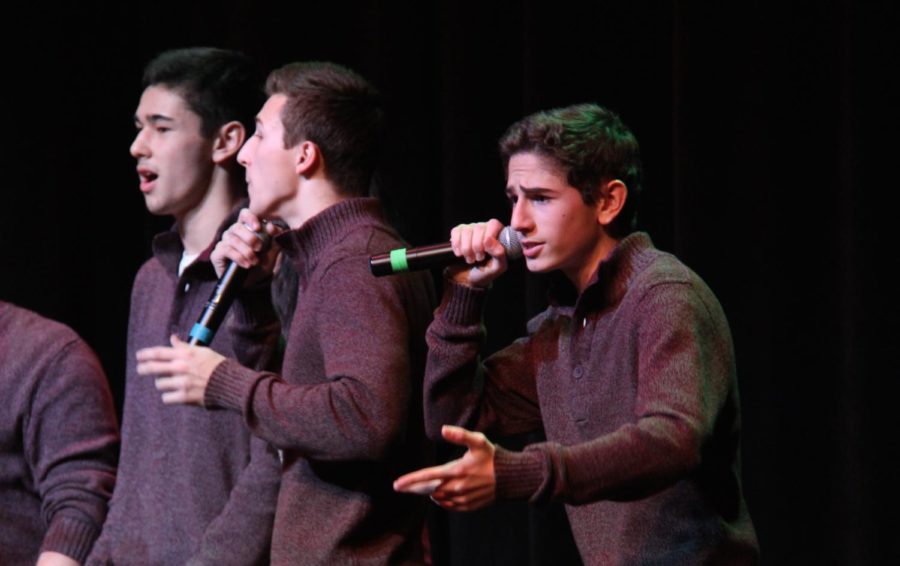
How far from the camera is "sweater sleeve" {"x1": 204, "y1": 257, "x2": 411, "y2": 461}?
2.06 meters

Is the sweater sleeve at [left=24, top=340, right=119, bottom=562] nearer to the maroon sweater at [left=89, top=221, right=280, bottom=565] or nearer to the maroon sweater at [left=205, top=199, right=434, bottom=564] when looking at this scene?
the maroon sweater at [left=89, top=221, right=280, bottom=565]

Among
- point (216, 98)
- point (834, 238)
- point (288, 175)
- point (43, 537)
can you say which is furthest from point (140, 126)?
point (834, 238)

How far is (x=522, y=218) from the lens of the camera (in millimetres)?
2127

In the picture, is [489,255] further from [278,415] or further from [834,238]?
[834,238]

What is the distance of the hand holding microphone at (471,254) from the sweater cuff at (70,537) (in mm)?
874

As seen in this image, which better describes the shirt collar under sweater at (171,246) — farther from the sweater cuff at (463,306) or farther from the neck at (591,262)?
the neck at (591,262)

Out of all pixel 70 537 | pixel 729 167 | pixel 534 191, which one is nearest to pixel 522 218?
pixel 534 191

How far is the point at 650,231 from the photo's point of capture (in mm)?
3025

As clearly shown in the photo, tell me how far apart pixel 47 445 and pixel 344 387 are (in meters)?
0.84

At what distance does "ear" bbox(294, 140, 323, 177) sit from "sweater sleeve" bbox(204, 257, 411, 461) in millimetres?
266

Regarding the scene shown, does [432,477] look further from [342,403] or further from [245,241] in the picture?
[245,241]

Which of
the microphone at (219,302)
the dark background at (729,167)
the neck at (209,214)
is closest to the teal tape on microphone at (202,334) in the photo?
the microphone at (219,302)

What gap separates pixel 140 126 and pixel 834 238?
4.88ft

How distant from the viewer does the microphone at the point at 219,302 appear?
231 cm
